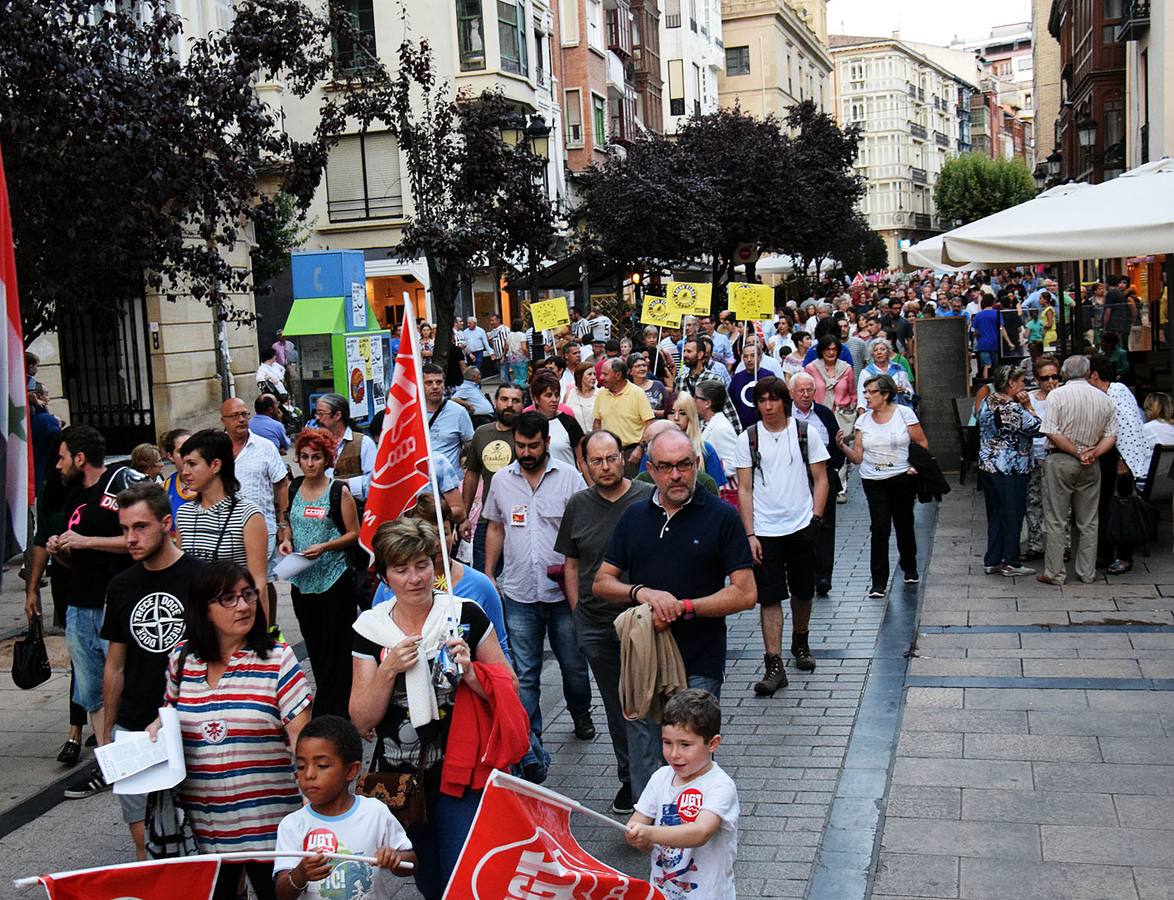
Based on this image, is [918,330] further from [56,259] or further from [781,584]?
[56,259]

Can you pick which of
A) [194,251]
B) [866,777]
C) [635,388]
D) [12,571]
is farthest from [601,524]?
[12,571]

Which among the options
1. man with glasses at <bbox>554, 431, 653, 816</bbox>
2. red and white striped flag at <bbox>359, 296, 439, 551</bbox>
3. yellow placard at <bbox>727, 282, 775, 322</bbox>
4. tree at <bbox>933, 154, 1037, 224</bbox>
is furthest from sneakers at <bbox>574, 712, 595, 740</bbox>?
tree at <bbox>933, 154, 1037, 224</bbox>

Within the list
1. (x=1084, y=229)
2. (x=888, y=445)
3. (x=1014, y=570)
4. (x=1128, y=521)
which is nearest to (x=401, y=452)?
(x=888, y=445)

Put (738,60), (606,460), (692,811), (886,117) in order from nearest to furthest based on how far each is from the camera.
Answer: (692,811), (606,460), (738,60), (886,117)

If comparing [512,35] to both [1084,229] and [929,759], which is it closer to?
[1084,229]

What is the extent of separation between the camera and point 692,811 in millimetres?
4465

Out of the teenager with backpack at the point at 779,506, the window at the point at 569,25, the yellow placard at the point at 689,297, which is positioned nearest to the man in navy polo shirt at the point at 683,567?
the teenager with backpack at the point at 779,506

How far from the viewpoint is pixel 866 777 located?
697 centimetres

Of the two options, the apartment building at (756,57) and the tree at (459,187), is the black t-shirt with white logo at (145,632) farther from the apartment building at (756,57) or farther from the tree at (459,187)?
the apartment building at (756,57)

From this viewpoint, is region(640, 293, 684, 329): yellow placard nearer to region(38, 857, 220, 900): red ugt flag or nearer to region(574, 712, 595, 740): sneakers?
region(574, 712, 595, 740): sneakers

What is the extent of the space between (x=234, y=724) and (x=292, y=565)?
9.28 ft

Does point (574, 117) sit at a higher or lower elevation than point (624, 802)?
higher

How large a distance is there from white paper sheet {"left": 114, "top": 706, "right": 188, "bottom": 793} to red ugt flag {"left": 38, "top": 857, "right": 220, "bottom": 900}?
54 centimetres

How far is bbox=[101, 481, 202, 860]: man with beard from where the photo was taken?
5.35m
